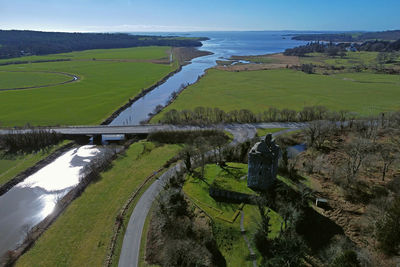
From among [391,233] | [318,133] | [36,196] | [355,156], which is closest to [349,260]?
[391,233]

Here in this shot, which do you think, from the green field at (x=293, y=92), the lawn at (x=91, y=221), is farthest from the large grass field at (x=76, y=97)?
the lawn at (x=91, y=221)

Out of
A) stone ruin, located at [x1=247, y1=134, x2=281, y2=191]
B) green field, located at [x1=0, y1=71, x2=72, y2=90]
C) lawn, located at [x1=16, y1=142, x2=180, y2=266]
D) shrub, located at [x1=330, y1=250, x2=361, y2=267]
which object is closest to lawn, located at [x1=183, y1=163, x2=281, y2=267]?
stone ruin, located at [x1=247, y1=134, x2=281, y2=191]

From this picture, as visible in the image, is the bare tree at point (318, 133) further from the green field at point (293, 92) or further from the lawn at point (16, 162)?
the lawn at point (16, 162)

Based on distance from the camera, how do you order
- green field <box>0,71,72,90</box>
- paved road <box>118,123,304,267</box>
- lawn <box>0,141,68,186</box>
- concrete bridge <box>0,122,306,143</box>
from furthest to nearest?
green field <box>0,71,72,90</box>
concrete bridge <box>0,122,306,143</box>
lawn <box>0,141,68,186</box>
paved road <box>118,123,304,267</box>

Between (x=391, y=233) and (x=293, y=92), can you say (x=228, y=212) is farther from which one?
(x=293, y=92)

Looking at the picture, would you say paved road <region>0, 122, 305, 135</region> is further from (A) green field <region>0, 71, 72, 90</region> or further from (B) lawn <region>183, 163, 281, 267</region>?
(A) green field <region>0, 71, 72, 90</region>

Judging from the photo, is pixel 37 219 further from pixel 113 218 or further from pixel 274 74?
pixel 274 74
